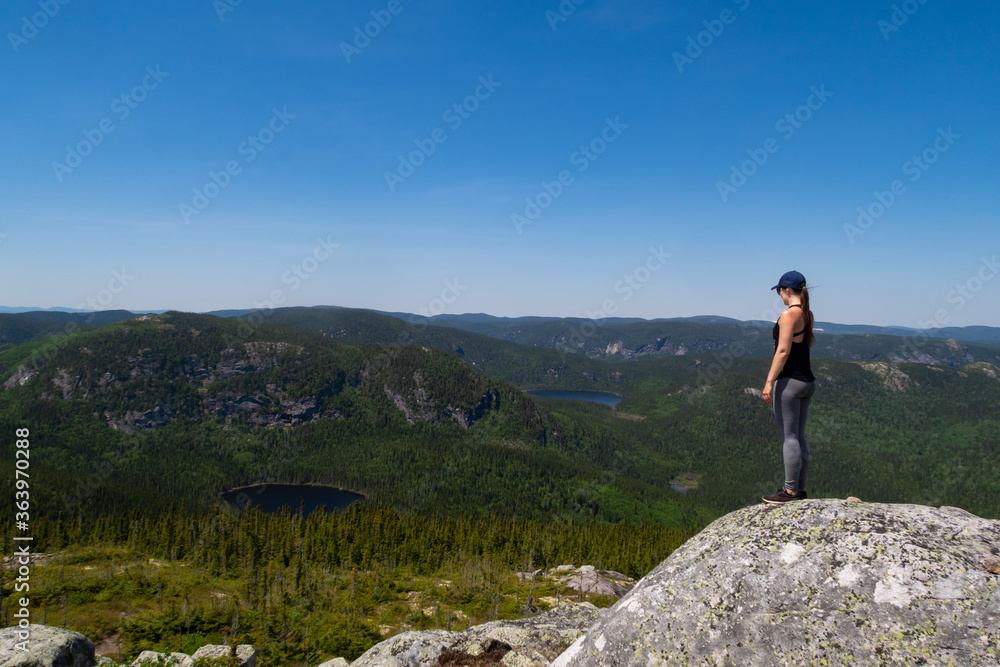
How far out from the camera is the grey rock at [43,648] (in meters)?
15.9

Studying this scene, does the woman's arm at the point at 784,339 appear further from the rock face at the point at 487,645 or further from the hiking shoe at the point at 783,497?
the rock face at the point at 487,645

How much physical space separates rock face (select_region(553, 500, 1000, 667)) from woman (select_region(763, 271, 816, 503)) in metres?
1.12

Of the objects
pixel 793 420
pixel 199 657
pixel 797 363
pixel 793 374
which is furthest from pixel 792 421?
pixel 199 657

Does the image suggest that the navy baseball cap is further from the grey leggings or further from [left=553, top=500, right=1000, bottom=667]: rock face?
[left=553, top=500, right=1000, bottom=667]: rock face

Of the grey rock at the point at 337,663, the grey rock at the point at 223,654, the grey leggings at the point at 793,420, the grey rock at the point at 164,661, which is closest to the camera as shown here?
the grey leggings at the point at 793,420

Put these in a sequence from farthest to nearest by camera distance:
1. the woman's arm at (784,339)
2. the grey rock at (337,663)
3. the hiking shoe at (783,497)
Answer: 1. the grey rock at (337,663)
2. the hiking shoe at (783,497)
3. the woman's arm at (784,339)

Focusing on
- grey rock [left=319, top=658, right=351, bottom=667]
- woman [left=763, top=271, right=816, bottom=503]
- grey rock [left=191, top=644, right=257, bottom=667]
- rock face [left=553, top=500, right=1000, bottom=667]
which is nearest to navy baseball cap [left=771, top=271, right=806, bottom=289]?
woman [left=763, top=271, right=816, bottom=503]

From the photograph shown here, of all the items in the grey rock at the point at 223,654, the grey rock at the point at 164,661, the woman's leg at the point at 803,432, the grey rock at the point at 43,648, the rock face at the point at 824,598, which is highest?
the woman's leg at the point at 803,432

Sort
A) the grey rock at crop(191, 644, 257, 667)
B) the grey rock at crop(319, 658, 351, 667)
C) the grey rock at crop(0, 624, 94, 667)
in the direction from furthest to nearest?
the grey rock at crop(191, 644, 257, 667), the grey rock at crop(319, 658, 351, 667), the grey rock at crop(0, 624, 94, 667)

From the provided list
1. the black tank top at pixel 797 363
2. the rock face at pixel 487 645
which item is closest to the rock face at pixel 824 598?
the black tank top at pixel 797 363

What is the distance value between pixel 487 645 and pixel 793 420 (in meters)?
10.9

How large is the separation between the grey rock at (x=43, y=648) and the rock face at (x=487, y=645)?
1097cm

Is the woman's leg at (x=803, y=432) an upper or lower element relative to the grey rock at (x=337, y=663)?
upper

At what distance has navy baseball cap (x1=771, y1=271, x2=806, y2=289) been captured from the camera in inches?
429
